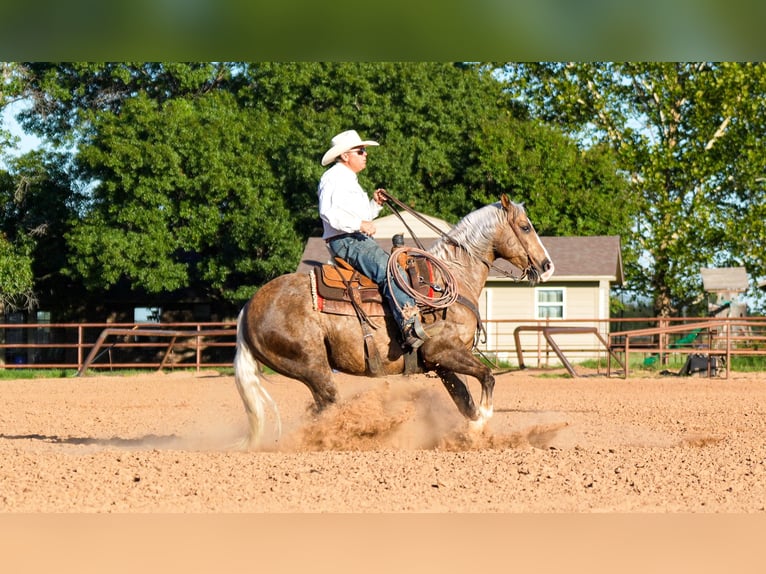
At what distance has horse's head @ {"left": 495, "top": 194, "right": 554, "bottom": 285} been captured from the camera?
29.7ft

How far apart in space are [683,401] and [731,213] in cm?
2375

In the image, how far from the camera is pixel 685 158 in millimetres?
36094

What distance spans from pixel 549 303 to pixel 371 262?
21.2m

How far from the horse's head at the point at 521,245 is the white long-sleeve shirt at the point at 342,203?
1380 mm

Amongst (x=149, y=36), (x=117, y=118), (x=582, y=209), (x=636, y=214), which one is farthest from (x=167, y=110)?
(x=149, y=36)

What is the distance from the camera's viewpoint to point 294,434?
854 centimetres

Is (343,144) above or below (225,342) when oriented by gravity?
above

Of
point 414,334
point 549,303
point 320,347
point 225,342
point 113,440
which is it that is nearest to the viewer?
point 414,334

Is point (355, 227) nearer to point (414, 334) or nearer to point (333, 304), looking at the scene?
point (333, 304)

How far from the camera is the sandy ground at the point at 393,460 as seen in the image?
6.24m

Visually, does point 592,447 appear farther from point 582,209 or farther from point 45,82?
point 45,82

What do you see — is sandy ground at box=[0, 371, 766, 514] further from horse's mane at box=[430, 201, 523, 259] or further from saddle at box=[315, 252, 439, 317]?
horse's mane at box=[430, 201, 523, 259]

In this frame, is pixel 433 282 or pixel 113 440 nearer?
pixel 433 282

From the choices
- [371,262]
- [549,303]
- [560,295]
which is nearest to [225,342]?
[549,303]
